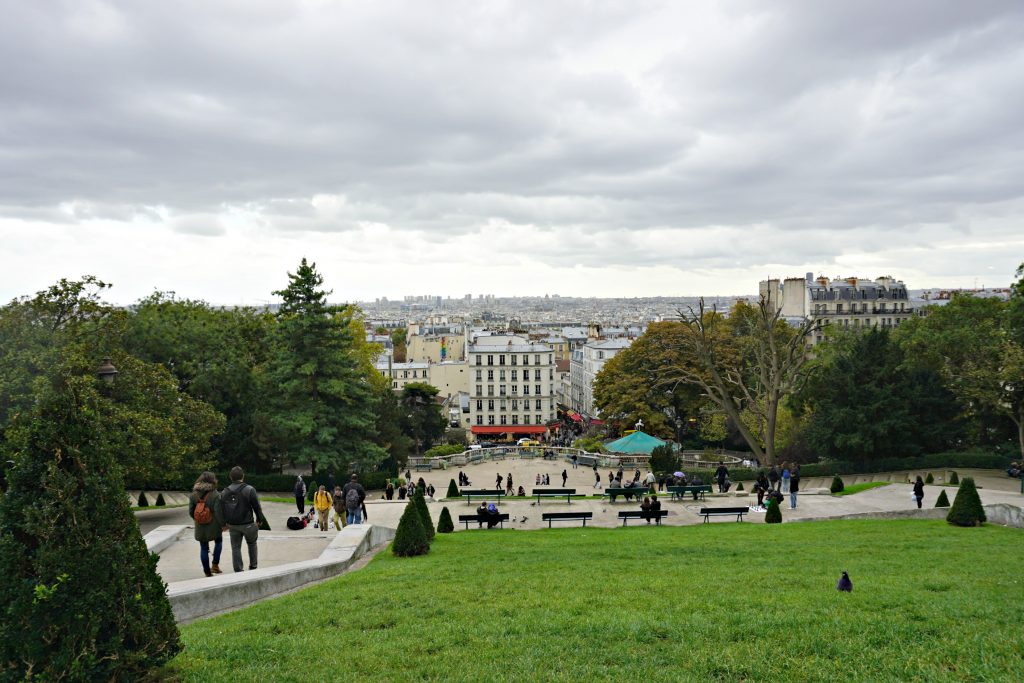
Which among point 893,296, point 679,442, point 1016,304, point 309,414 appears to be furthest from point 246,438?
point 893,296

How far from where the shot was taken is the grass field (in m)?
7.29

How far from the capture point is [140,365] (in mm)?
28156

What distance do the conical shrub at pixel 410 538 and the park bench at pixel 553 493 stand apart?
10660 millimetres

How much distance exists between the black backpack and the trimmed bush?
1834 cm

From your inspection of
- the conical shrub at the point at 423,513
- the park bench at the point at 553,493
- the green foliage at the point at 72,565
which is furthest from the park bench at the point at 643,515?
the green foliage at the point at 72,565

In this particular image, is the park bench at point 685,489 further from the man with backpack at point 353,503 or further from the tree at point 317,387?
the tree at point 317,387

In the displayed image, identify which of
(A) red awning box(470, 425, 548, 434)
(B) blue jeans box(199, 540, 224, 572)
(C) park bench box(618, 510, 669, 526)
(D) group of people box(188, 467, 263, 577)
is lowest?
A: (C) park bench box(618, 510, 669, 526)

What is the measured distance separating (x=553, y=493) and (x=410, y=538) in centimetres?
1322

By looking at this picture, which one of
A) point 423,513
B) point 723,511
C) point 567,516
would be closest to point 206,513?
point 423,513

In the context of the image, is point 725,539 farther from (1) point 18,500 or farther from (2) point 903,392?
(2) point 903,392

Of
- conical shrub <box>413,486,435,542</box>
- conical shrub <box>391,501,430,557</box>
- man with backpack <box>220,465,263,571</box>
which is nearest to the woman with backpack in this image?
man with backpack <box>220,465,263,571</box>

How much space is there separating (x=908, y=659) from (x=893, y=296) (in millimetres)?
105188

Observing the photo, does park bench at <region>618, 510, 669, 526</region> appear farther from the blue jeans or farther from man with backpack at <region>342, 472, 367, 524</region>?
the blue jeans

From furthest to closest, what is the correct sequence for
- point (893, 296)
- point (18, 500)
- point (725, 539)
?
point (893, 296)
point (725, 539)
point (18, 500)
